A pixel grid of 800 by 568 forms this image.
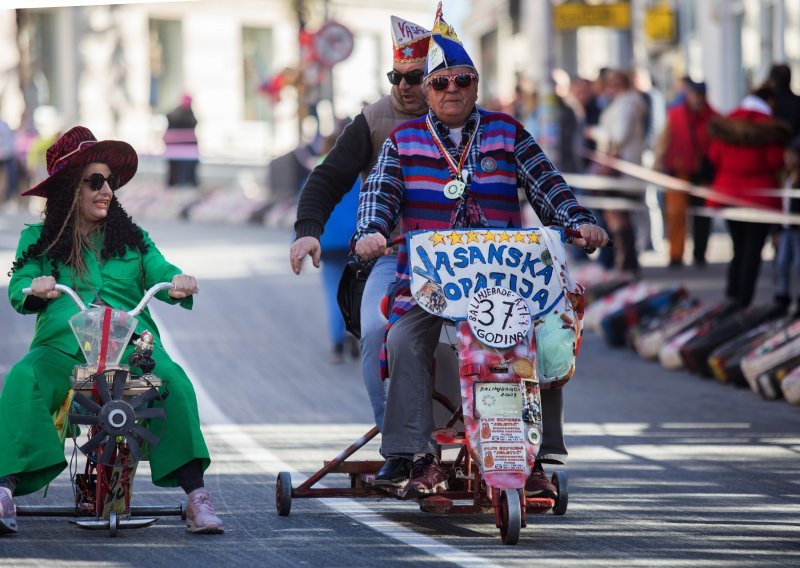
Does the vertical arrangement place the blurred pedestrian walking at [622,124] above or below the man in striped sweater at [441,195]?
above

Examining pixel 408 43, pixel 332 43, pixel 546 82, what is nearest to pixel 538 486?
pixel 408 43

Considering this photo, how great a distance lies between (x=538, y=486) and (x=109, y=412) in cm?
178

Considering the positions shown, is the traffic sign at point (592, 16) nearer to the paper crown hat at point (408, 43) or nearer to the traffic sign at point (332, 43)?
the traffic sign at point (332, 43)

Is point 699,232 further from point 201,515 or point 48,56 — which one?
point 48,56

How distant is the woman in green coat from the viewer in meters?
7.43

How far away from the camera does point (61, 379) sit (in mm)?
7637

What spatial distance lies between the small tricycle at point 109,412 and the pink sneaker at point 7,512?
0.20m

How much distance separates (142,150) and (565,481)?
40.1 metres

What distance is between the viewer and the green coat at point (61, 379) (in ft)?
24.3

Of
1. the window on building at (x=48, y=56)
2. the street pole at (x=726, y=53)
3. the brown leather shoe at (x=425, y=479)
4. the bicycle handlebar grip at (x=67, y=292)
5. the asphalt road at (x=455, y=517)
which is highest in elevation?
the window on building at (x=48, y=56)

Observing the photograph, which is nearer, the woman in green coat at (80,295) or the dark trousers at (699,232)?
the woman in green coat at (80,295)

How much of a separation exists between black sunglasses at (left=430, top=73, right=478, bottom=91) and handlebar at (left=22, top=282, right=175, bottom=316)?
4.60 feet

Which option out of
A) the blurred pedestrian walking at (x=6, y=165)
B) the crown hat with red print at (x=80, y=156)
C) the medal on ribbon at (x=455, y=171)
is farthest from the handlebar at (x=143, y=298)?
the blurred pedestrian walking at (x=6, y=165)

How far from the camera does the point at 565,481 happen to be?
793cm
